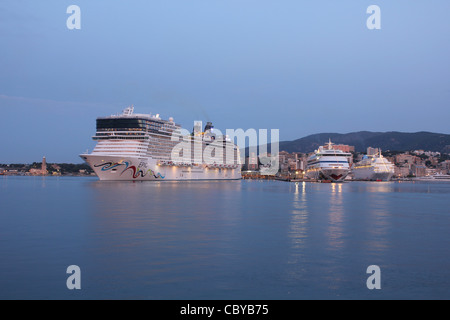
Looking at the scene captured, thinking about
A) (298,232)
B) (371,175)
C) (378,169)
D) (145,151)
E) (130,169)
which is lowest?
(298,232)

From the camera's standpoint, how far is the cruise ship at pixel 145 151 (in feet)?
288

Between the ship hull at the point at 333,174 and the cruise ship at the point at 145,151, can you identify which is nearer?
the cruise ship at the point at 145,151

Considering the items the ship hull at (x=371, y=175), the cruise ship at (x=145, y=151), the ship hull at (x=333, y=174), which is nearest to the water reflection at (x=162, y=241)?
the cruise ship at (x=145, y=151)

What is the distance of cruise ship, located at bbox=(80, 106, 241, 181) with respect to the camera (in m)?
87.8

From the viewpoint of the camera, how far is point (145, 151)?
9206 cm

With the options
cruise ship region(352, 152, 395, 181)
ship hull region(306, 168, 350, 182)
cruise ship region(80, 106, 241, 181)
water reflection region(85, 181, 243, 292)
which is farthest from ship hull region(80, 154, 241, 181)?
cruise ship region(352, 152, 395, 181)

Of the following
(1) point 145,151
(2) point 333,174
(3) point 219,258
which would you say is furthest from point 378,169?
(3) point 219,258

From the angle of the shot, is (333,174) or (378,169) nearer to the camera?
(333,174)

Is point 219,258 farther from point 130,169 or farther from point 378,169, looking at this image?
point 378,169

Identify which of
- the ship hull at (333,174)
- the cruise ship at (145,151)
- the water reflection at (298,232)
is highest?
the cruise ship at (145,151)

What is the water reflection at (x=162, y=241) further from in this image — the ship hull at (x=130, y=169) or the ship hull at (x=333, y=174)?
the ship hull at (x=333, y=174)

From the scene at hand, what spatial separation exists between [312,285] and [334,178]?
11763cm

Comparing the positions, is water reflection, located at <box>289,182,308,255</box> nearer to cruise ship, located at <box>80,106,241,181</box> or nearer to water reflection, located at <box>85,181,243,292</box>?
water reflection, located at <box>85,181,243,292</box>
